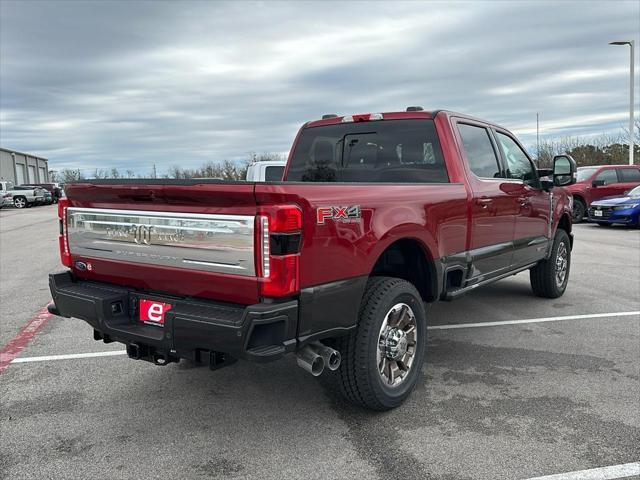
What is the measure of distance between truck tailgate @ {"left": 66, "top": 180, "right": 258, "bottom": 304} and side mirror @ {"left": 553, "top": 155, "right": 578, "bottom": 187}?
418 cm

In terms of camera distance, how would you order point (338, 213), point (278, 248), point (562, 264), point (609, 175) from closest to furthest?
point (278, 248)
point (338, 213)
point (562, 264)
point (609, 175)

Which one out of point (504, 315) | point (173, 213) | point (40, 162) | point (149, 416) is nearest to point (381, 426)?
point (149, 416)

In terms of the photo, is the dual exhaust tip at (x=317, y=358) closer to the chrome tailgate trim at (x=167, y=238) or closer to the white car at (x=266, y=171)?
the chrome tailgate trim at (x=167, y=238)

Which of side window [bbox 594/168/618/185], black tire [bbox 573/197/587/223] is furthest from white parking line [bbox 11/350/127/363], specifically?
side window [bbox 594/168/618/185]

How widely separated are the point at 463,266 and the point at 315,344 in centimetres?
175

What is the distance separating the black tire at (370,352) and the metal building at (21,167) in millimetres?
64671

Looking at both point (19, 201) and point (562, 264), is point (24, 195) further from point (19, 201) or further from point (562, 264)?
Answer: point (562, 264)

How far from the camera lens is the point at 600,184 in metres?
16.6

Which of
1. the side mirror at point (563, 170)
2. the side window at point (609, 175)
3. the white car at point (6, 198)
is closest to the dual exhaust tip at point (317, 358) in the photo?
the side mirror at point (563, 170)

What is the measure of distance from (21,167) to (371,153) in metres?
79.7

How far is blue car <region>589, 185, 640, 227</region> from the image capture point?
1505 centimetres

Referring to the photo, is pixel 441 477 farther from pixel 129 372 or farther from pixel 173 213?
pixel 129 372

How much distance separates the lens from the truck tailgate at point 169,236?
2.85 m

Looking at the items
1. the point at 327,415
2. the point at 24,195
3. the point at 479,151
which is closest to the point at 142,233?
the point at 327,415
